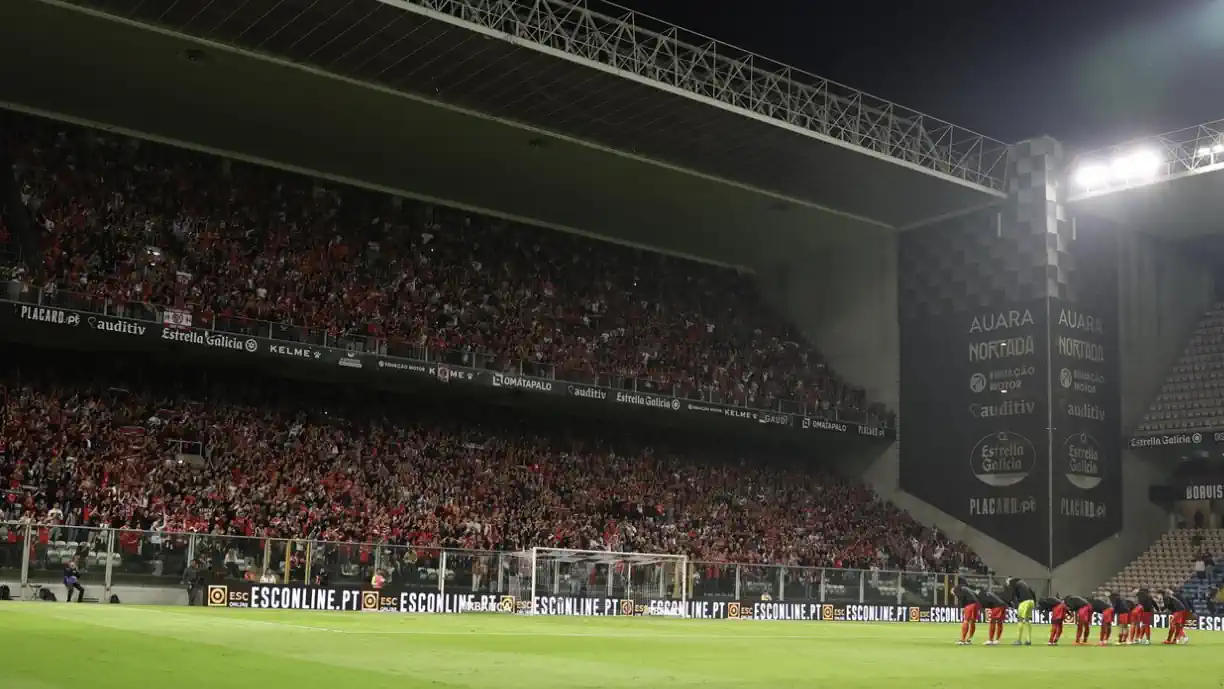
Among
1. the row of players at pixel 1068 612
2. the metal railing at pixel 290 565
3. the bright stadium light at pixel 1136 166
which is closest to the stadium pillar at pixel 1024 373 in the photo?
the bright stadium light at pixel 1136 166

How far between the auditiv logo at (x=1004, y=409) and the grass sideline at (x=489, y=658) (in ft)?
75.3

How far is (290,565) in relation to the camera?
31.4 meters

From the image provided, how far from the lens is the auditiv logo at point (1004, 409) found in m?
47.8

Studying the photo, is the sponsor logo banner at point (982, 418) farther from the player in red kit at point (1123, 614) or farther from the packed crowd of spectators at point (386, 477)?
the player in red kit at point (1123, 614)

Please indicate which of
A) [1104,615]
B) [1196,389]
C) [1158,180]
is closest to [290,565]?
[1104,615]

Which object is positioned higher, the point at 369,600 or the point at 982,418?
the point at 982,418

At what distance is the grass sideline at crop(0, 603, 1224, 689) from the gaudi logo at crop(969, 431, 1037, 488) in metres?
22.7

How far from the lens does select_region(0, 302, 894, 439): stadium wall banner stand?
3559 centimetres

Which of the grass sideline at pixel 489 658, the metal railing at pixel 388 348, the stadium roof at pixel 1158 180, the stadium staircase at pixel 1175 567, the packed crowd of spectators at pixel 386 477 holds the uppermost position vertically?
the stadium roof at pixel 1158 180

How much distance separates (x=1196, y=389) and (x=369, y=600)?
111ft

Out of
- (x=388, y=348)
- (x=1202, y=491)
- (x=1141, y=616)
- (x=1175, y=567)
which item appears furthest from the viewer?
(x=1202, y=491)

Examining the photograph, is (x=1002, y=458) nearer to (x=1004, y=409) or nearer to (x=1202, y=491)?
(x=1004, y=409)

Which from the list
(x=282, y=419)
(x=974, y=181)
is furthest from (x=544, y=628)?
(x=974, y=181)

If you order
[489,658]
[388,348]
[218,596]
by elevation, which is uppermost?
[388,348]
